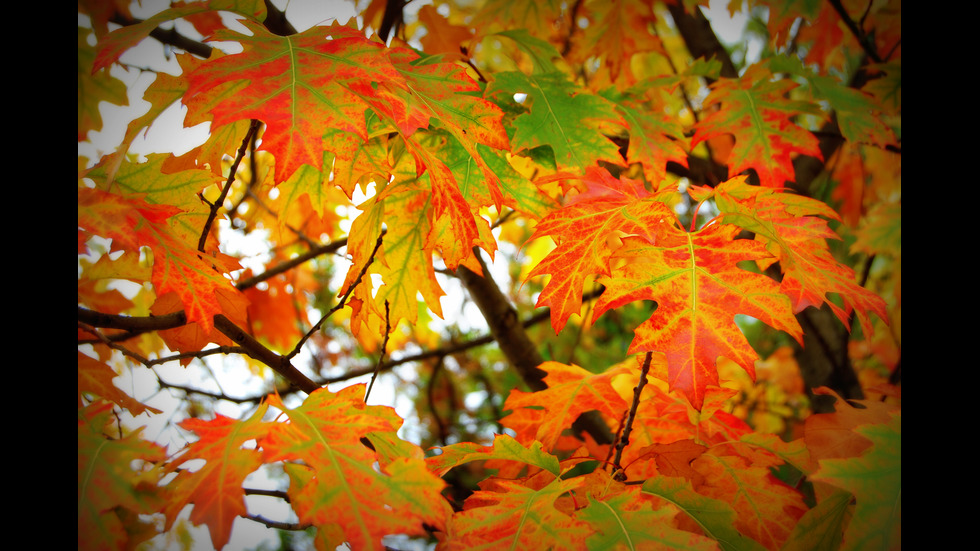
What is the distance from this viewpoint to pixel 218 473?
2.08 ft

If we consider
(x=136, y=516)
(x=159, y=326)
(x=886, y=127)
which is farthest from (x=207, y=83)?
(x=886, y=127)

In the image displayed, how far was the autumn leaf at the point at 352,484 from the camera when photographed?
0.63 meters

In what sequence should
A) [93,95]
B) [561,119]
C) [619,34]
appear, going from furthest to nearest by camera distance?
[619,34]
[93,95]
[561,119]

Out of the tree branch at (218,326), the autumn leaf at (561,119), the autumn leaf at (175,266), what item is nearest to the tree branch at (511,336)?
the autumn leaf at (561,119)

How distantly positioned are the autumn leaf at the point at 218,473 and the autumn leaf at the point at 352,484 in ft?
0.09

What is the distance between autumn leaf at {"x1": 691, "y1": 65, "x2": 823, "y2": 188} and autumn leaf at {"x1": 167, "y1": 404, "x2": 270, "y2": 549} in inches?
41.3

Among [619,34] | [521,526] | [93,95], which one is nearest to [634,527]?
[521,526]

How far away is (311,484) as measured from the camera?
2.16 feet

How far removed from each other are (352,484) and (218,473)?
15 cm

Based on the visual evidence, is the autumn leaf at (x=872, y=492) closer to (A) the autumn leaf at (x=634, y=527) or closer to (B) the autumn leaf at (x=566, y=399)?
(A) the autumn leaf at (x=634, y=527)

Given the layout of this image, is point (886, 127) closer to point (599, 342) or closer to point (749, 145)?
point (749, 145)

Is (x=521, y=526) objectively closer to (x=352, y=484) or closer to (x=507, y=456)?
(x=507, y=456)

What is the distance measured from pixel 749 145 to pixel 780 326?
1.93 feet
